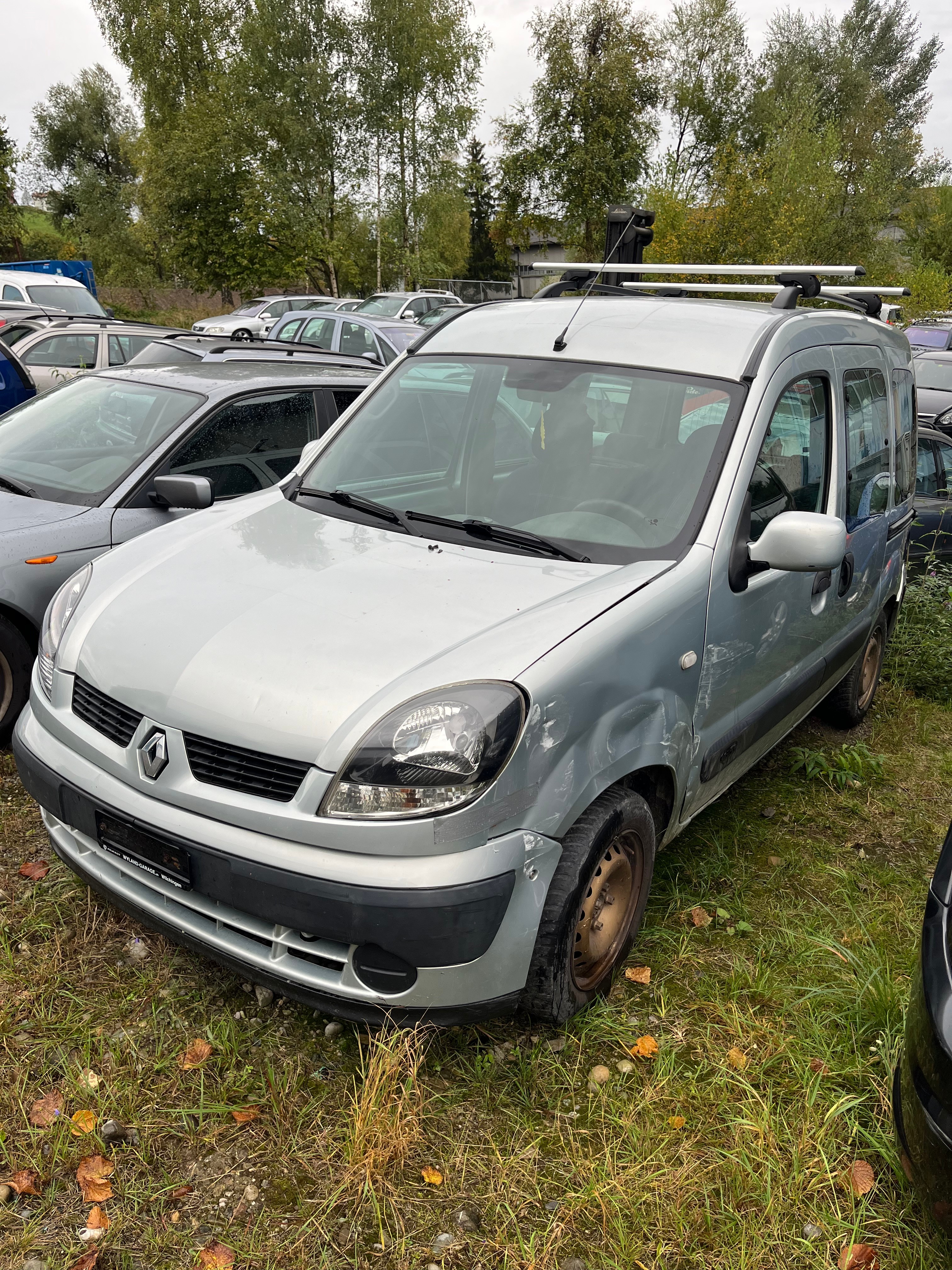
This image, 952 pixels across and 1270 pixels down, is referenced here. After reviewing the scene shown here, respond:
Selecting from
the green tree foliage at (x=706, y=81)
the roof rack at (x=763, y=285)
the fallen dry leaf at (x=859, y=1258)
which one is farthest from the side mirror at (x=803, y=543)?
the green tree foliage at (x=706, y=81)

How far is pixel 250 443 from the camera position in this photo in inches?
189

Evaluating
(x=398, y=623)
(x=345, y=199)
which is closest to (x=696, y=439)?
(x=398, y=623)

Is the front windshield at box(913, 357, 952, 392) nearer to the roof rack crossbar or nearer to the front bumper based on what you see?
the roof rack crossbar

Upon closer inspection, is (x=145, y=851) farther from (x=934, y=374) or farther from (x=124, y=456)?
(x=934, y=374)

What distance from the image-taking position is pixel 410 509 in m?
3.22

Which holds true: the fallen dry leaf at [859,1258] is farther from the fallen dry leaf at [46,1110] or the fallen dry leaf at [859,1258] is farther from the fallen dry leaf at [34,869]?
the fallen dry leaf at [34,869]

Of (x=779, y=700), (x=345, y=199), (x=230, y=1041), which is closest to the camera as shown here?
(x=230, y=1041)

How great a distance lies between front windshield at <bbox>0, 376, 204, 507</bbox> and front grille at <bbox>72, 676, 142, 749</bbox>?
1838 millimetres

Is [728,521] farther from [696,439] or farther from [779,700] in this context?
[779,700]

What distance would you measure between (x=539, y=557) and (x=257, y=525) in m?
1.00

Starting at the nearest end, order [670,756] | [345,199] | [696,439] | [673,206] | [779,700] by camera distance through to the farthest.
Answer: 1. [670,756]
2. [696,439]
3. [779,700]
4. [673,206]
5. [345,199]

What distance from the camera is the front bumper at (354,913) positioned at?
7.04 ft

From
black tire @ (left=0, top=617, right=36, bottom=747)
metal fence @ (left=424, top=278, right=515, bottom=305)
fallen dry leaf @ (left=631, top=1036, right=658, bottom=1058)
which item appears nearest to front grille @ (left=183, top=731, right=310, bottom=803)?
fallen dry leaf @ (left=631, top=1036, right=658, bottom=1058)

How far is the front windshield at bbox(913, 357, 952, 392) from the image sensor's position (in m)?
12.3
